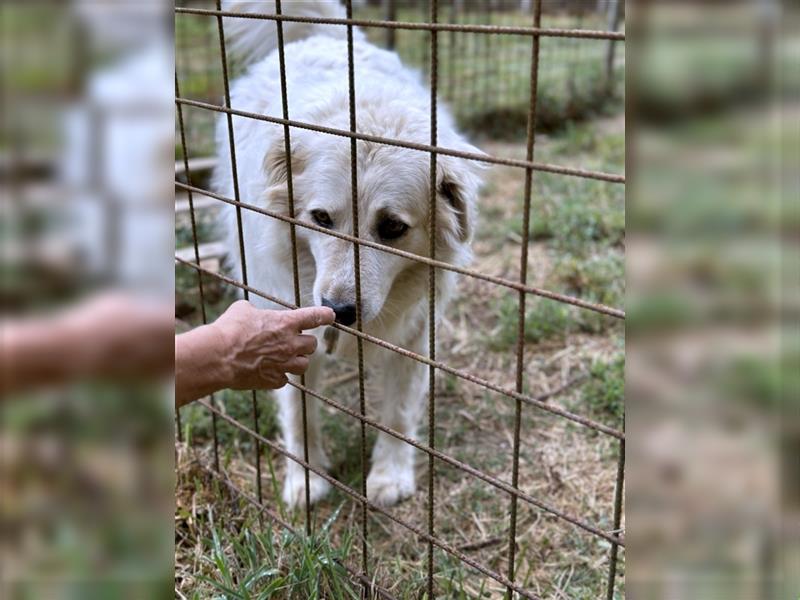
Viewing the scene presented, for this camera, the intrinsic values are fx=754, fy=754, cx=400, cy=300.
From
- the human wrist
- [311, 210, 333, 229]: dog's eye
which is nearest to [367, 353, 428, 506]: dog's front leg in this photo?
[311, 210, 333, 229]: dog's eye

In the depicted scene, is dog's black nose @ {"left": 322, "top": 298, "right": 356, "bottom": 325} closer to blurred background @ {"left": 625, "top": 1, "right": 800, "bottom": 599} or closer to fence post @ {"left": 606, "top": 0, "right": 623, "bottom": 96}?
blurred background @ {"left": 625, "top": 1, "right": 800, "bottom": 599}

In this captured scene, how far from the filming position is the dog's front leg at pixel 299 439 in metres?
2.93

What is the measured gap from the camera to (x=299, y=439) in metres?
3.08

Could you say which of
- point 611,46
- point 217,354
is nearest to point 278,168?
point 217,354

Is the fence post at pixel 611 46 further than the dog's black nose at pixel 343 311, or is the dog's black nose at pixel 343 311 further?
the fence post at pixel 611 46

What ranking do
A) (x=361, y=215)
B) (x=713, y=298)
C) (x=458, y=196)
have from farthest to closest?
1. (x=458, y=196)
2. (x=361, y=215)
3. (x=713, y=298)

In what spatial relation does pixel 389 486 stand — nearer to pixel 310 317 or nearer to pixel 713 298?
pixel 310 317

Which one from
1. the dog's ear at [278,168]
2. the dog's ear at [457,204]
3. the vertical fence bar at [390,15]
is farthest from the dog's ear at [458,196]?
the vertical fence bar at [390,15]

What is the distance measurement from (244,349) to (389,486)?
1.46 metres

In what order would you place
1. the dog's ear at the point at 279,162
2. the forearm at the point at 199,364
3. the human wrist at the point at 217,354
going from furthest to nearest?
the dog's ear at the point at 279,162, the human wrist at the point at 217,354, the forearm at the point at 199,364

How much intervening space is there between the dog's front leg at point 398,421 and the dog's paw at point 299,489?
195 mm

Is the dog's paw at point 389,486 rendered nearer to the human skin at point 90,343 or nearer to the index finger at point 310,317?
the index finger at point 310,317

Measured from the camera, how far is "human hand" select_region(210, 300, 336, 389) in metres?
Answer: 1.71

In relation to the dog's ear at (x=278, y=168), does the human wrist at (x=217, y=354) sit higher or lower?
lower
